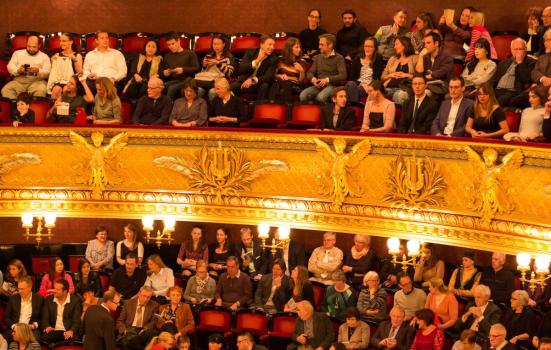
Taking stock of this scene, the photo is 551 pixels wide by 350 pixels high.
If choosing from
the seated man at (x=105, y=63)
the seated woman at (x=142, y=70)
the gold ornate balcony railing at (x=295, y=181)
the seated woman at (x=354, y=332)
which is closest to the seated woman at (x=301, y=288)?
the gold ornate balcony railing at (x=295, y=181)

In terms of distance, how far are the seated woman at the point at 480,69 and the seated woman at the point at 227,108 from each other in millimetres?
2387

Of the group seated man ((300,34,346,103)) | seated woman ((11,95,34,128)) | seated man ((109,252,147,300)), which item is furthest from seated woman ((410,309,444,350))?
Answer: seated woman ((11,95,34,128))

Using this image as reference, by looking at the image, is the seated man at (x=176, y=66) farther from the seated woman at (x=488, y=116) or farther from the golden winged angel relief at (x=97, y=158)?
the seated woman at (x=488, y=116)

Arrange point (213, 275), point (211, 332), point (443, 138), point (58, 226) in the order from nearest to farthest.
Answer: point (443, 138), point (211, 332), point (213, 275), point (58, 226)

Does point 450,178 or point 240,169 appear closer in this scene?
point 450,178

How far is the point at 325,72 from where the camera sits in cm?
1364

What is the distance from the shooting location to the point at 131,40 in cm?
1580

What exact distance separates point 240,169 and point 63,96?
2221mm

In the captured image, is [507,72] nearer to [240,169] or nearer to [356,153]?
[356,153]

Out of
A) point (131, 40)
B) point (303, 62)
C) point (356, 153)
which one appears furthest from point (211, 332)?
point (131, 40)

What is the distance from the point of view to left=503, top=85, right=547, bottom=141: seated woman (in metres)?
11.5

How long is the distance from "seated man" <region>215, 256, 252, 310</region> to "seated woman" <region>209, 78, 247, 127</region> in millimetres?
1437

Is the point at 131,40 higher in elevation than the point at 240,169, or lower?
higher

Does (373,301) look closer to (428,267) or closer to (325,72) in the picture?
(428,267)
